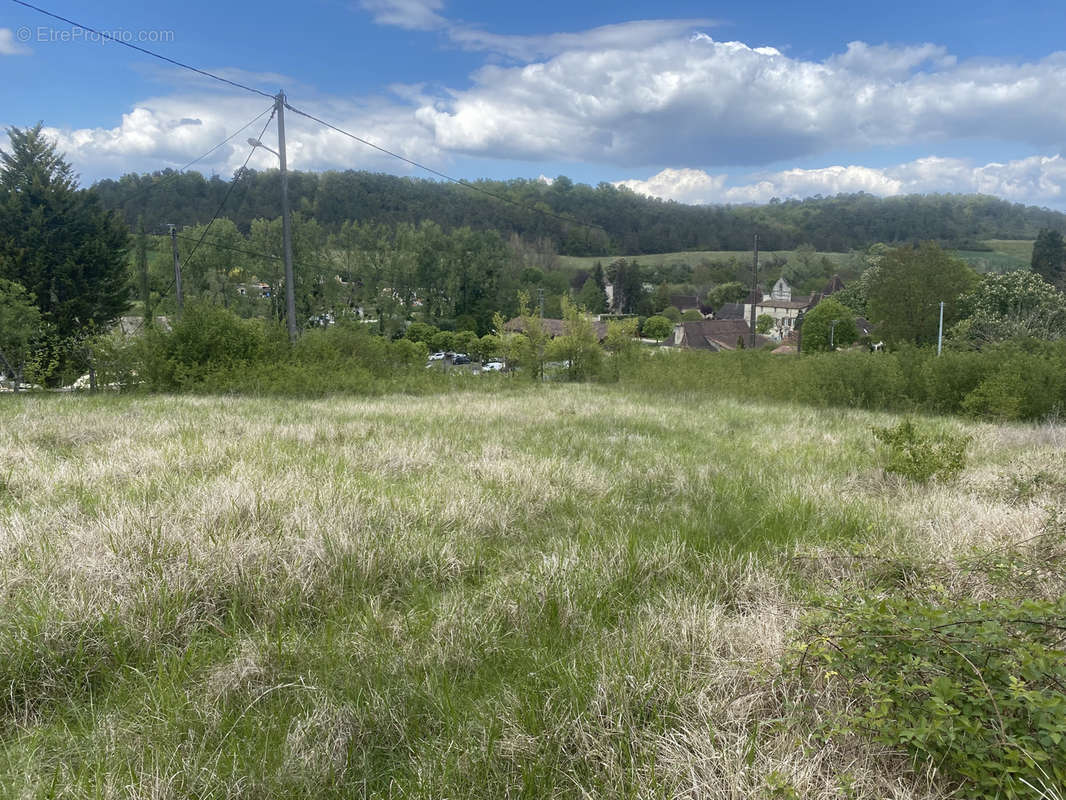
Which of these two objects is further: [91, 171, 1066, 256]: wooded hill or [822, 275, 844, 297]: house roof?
[822, 275, 844, 297]: house roof

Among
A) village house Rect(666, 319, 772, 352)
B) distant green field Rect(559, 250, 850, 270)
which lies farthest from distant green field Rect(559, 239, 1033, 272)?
village house Rect(666, 319, 772, 352)

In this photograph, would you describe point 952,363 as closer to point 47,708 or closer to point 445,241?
point 47,708

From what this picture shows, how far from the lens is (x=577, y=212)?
7906cm

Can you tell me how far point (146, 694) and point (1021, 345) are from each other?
18328 mm

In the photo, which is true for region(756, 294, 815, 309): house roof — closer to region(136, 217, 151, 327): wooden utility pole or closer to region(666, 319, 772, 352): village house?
region(666, 319, 772, 352): village house

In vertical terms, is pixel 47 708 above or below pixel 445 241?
below

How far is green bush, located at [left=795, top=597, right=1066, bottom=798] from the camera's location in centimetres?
173

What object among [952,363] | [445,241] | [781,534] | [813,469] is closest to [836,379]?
[952,363]

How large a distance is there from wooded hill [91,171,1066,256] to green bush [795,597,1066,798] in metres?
31.5

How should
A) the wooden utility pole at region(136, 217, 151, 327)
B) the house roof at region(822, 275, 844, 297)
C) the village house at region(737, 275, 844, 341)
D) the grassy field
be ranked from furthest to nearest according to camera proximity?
the village house at region(737, 275, 844, 341), the house roof at region(822, 275, 844, 297), the wooden utility pole at region(136, 217, 151, 327), the grassy field

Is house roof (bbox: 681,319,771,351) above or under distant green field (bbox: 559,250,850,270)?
under

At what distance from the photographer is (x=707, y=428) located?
9680mm

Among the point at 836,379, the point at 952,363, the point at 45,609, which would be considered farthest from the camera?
the point at 836,379

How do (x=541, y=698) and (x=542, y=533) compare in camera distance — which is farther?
(x=542, y=533)
